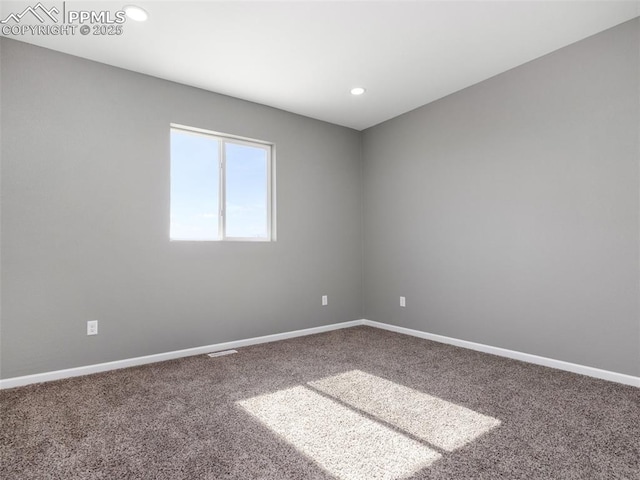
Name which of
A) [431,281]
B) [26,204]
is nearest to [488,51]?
[431,281]

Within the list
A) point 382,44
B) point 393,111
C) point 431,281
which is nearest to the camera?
point 382,44

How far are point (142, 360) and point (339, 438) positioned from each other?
6.62 ft

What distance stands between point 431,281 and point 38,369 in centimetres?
352

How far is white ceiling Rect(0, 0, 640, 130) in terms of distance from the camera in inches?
89.3

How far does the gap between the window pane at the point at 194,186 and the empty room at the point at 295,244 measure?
0.07 feet

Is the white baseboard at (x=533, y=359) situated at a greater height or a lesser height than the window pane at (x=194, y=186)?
lesser

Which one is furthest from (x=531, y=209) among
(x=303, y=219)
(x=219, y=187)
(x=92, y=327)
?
(x=92, y=327)

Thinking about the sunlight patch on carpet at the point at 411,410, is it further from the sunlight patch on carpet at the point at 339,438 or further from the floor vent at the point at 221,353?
the floor vent at the point at 221,353

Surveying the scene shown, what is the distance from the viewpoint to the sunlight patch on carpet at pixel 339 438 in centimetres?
152

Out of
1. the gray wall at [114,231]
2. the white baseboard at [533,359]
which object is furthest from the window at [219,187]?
the white baseboard at [533,359]

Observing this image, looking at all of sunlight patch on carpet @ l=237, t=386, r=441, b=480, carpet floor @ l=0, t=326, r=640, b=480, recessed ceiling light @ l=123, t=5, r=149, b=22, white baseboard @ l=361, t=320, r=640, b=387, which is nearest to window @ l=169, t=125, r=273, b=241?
recessed ceiling light @ l=123, t=5, r=149, b=22

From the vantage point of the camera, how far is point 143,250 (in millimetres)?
Result: 3023

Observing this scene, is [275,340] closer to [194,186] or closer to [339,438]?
[194,186]

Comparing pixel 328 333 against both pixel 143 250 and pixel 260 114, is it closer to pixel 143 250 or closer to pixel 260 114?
pixel 143 250
